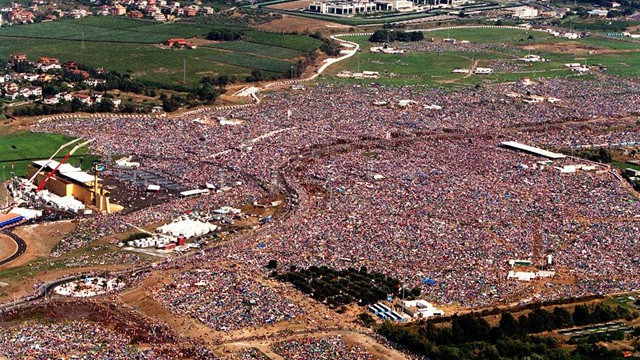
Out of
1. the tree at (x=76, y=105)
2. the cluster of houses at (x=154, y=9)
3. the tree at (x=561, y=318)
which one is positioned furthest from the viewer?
the cluster of houses at (x=154, y=9)

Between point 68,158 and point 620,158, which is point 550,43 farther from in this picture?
point 68,158

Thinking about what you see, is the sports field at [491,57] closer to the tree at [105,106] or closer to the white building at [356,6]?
the white building at [356,6]

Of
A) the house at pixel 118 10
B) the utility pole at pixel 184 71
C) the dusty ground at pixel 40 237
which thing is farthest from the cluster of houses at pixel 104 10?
Result: the dusty ground at pixel 40 237

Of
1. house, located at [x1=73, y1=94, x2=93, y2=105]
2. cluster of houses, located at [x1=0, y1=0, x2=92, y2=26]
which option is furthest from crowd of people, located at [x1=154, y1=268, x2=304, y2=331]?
cluster of houses, located at [x1=0, y1=0, x2=92, y2=26]

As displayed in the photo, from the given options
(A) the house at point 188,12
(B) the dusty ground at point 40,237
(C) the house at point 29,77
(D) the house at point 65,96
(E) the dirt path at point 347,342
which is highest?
(A) the house at point 188,12

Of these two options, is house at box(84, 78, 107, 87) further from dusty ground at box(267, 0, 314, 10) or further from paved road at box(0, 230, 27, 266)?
dusty ground at box(267, 0, 314, 10)
